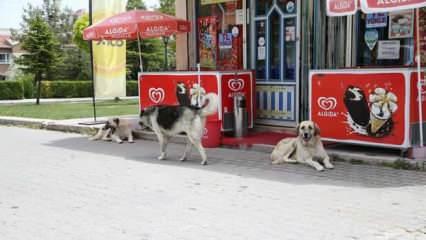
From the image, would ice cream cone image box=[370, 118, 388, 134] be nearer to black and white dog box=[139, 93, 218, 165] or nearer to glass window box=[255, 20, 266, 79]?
black and white dog box=[139, 93, 218, 165]

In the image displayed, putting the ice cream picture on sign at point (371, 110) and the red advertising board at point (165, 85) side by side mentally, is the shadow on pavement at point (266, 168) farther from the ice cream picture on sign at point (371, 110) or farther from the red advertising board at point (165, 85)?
the red advertising board at point (165, 85)

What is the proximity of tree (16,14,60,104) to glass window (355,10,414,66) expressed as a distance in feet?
71.1

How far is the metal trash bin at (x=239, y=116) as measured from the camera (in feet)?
38.3

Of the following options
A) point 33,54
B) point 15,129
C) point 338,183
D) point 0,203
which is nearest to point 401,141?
point 338,183

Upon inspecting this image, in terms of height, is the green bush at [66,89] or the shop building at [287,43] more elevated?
the shop building at [287,43]

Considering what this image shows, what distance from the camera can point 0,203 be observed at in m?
7.05

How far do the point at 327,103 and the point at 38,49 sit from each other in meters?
22.7

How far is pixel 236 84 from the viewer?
39.0ft

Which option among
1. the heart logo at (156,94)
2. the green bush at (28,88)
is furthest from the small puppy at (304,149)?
the green bush at (28,88)

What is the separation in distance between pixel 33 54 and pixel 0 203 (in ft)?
78.7

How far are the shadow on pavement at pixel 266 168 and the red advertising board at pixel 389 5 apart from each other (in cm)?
232

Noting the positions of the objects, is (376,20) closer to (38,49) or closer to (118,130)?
(118,130)

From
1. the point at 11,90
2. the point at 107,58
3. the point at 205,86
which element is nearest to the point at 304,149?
the point at 205,86

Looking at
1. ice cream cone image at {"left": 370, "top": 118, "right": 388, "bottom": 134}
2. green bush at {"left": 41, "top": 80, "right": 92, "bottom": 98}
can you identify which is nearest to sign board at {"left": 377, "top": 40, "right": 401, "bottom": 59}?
ice cream cone image at {"left": 370, "top": 118, "right": 388, "bottom": 134}
